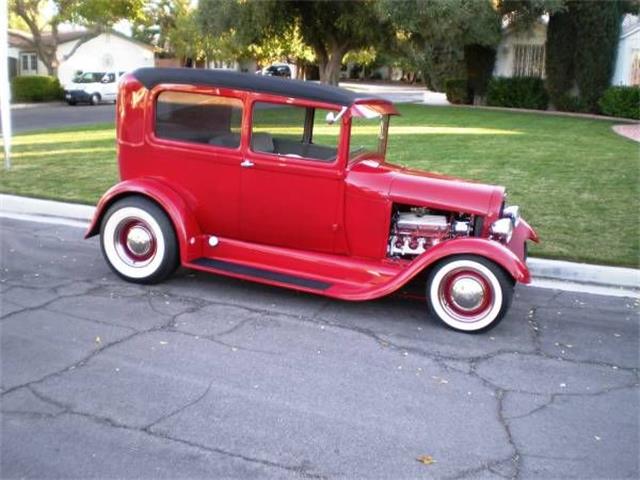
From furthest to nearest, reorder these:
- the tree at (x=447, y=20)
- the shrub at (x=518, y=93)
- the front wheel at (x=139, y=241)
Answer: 1. the shrub at (x=518, y=93)
2. the tree at (x=447, y=20)
3. the front wheel at (x=139, y=241)

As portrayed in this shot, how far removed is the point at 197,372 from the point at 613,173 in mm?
→ 8713

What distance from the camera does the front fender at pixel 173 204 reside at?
17.6 ft

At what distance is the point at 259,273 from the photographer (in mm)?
5293

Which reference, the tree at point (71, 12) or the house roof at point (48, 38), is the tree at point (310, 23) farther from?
the house roof at point (48, 38)

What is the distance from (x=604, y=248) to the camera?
22.1 ft

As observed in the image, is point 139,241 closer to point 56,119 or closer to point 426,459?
point 426,459

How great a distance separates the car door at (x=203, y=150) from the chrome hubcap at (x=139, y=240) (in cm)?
45

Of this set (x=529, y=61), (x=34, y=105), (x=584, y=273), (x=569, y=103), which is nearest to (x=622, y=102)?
(x=569, y=103)

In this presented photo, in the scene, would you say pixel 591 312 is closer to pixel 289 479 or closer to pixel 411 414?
pixel 411 414

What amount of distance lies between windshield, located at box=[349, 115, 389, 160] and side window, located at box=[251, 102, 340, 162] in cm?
15

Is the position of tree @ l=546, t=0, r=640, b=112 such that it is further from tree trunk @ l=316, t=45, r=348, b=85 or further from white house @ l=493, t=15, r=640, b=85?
tree trunk @ l=316, t=45, r=348, b=85

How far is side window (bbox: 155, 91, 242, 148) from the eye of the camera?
5371 millimetres

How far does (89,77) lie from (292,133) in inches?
1191

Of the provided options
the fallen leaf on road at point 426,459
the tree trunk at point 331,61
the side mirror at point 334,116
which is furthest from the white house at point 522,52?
the fallen leaf on road at point 426,459
